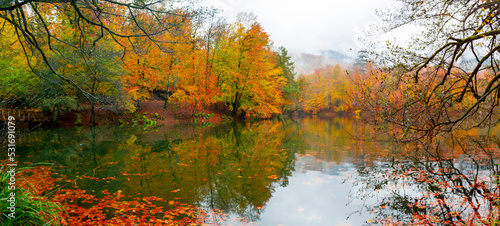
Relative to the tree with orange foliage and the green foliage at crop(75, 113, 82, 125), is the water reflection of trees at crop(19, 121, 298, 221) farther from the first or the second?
the tree with orange foliage

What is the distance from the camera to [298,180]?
6.86m

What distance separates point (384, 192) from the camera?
573 centimetres

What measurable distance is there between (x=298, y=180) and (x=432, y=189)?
2.87 m

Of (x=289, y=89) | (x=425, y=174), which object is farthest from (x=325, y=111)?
(x=425, y=174)

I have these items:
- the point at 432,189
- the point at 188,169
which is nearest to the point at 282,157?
the point at 188,169

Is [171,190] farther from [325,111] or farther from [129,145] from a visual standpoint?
[325,111]

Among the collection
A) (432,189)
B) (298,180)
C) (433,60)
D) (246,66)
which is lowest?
(298,180)

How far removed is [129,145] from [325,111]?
188 ft

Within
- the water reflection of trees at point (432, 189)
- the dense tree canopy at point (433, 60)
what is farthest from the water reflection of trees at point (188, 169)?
the dense tree canopy at point (433, 60)

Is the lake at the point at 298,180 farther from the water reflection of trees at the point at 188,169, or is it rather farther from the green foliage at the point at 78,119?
the green foliage at the point at 78,119

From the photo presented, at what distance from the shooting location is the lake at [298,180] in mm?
4688

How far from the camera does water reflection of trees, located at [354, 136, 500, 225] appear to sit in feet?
14.4

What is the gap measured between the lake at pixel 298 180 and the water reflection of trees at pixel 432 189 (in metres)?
0.02

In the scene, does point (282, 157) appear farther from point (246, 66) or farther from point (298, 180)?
point (246, 66)
